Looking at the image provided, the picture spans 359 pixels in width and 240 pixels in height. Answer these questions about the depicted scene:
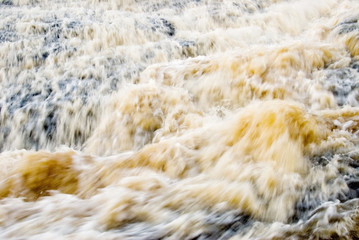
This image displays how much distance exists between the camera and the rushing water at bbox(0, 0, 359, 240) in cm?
217

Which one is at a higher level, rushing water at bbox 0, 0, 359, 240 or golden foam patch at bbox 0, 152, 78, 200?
rushing water at bbox 0, 0, 359, 240

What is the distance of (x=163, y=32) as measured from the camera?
7320 mm

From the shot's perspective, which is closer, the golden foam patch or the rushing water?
the rushing water

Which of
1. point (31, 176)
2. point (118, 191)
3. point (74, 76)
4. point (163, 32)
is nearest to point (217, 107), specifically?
point (118, 191)

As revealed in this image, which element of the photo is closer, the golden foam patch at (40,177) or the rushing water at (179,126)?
the rushing water at (179,126)

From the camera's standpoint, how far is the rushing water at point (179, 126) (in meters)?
2.17

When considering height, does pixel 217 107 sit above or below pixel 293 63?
below

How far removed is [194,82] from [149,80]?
767 millimetres

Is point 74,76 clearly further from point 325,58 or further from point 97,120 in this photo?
point 325,58

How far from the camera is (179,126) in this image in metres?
3.85

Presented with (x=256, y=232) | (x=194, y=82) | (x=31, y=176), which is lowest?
(x=31, y=176)

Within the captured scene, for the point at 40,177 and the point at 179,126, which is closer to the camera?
the point at 40,177

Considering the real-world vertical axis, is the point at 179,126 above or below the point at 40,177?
above

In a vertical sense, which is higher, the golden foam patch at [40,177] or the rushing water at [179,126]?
the rushing water at [179,126]
